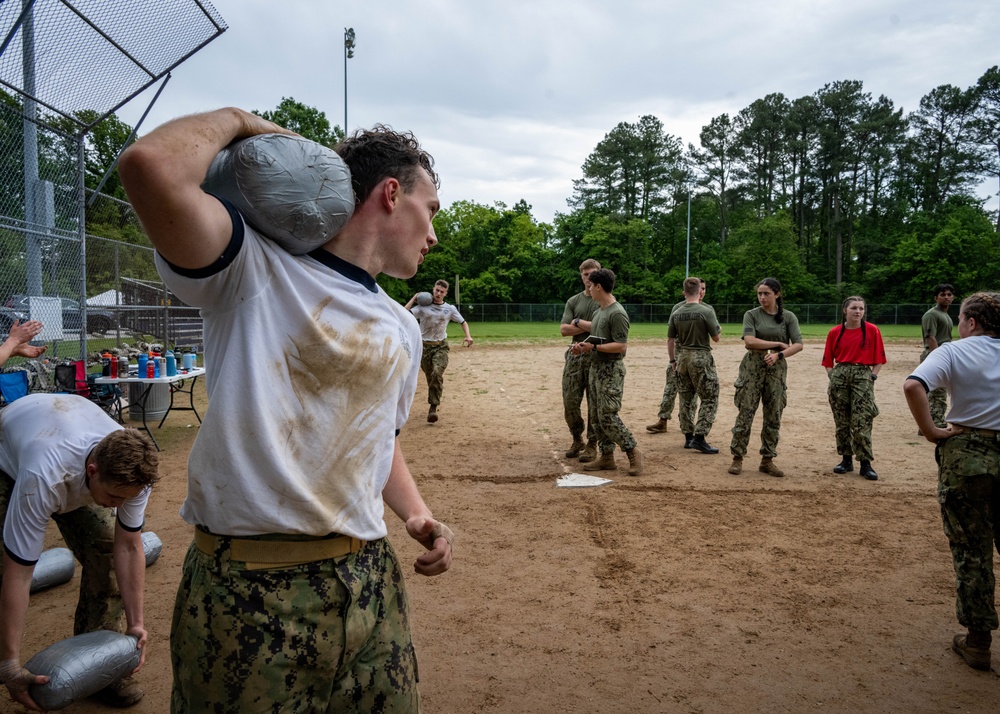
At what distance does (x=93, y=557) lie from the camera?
344 cm

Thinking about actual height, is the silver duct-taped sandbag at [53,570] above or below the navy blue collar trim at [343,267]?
below

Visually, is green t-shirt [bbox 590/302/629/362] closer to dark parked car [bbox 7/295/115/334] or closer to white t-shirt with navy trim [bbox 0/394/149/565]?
white t-shirt with navy trim [bbox 0/394/149/565]

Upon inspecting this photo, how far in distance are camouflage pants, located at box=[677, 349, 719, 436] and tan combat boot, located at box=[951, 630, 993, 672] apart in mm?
5197

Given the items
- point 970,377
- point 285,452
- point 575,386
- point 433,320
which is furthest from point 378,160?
point 433,320

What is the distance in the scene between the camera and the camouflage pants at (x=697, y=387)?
29.8 ft

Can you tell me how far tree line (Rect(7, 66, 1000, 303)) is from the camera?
2183 inches

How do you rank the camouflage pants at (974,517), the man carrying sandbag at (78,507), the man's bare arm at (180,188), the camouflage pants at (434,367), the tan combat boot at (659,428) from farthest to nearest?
the camouflage pants at (434,367)
the tan combat boot at (659,428)
the camouflage pants at (974,517)
the man carrying sandbag at (78,507)
the man's bare arm at (180,188)

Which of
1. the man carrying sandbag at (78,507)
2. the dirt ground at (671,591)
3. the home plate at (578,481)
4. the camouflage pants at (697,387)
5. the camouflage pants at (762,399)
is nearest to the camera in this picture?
the man carrying sandbag at (78,507)

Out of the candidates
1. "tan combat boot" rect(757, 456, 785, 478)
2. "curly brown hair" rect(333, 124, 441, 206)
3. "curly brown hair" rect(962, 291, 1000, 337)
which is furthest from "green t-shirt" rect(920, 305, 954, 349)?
"curly brown hair" rect(333, 124, 441, 206)

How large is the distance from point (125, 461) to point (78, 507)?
0.69 m

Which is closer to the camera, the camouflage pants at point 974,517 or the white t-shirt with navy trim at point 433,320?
the camouflage pants at point 974,517

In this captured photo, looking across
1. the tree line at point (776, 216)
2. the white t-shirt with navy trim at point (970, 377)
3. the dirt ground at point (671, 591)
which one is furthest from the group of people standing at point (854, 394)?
the tree line at point (776, 216)

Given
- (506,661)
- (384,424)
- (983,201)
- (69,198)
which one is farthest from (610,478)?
(983,201)

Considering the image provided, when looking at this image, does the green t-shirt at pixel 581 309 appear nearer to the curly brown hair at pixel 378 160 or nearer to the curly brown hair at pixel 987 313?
the curly brown hair at pixel 987 313
